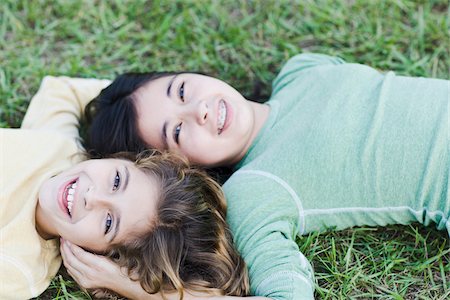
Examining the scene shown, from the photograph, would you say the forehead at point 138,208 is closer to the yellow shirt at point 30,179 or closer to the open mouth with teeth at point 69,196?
the open mouth with teeth at point 69,196

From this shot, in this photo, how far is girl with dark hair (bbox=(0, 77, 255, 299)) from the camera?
2.50 metres

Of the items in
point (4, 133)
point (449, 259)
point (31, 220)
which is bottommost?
point (449, 259)

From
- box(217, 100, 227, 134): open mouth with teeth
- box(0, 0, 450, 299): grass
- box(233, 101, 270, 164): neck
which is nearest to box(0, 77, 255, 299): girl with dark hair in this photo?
box(217, 100, 227, 134): open mouth with teeth

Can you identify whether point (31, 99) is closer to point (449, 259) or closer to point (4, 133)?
point (4, 133)

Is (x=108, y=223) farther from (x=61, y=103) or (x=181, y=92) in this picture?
(x=61, y=103)

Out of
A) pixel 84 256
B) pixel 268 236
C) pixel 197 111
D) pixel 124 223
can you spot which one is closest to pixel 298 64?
pixel 197 111

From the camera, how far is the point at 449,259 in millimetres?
2807

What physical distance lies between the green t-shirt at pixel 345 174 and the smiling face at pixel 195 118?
0.15 meters

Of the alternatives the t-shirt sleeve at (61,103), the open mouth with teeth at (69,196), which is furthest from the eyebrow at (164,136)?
the t-shirt sleeve at (61,103)

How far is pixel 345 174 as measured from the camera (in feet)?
9.06

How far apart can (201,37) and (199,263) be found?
5.30 ft

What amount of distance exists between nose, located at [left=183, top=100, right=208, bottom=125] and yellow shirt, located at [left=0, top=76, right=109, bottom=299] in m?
0.59

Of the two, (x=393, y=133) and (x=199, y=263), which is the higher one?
(x=393, y=133)

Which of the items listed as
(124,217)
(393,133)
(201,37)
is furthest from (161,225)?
(201,37)
